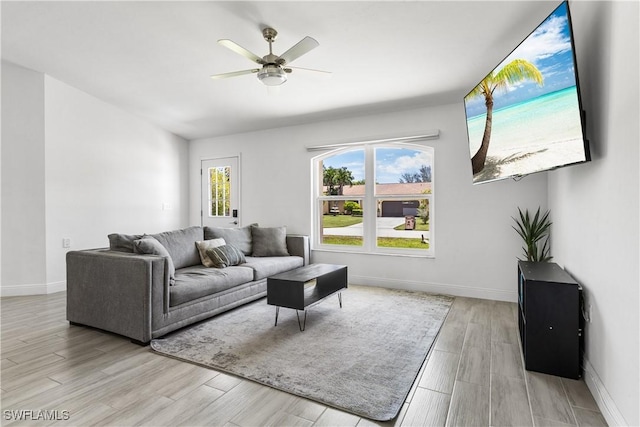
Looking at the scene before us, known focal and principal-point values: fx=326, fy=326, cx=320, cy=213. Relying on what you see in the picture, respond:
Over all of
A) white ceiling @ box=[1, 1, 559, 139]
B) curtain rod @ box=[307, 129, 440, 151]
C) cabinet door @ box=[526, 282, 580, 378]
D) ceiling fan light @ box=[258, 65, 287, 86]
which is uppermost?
white ceiling @ box=[1, 1, 559, 139]

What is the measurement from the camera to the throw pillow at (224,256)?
373 centimetres

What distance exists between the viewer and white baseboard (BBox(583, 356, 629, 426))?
159 cm

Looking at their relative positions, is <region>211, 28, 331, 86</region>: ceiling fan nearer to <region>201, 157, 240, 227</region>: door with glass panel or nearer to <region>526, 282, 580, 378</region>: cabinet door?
<region>526, 282, 580, 378</region>: cabinet door

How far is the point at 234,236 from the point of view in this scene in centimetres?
452

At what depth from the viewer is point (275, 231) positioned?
4875 mm

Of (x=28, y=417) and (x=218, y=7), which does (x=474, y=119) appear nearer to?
(x=218, y=7)

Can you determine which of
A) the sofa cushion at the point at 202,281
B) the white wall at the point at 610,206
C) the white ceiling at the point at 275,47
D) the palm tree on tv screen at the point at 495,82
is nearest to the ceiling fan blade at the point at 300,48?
the white ceiling at the point at 275,47

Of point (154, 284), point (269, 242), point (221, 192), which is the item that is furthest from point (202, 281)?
point (221, 192)

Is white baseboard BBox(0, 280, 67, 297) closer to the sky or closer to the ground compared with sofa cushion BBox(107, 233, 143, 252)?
closer to the ground

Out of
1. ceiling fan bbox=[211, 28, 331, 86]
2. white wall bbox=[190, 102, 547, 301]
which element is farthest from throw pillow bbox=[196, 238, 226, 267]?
ceiling fan bbox=[211, 28, 331, 86]

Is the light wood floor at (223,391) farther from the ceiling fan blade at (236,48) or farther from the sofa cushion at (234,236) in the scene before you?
the ceiling fan blade at (236,48)

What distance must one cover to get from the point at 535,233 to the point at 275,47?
3.34 metres

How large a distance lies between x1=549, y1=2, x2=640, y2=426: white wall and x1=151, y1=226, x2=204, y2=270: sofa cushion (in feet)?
12.1

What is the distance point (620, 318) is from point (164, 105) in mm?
5453
